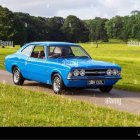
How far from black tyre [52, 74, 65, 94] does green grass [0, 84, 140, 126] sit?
0.57 metres

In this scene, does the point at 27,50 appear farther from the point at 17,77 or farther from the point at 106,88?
the point at 106,88

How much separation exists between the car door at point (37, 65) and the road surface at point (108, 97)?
15.1 inches

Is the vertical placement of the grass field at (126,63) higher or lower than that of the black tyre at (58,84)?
lower

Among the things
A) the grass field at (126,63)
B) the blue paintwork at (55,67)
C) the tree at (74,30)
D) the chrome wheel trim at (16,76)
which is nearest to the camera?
the blue paintwork at (55,67)

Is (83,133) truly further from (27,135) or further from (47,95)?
(47,95)

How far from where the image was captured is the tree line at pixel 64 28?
104m

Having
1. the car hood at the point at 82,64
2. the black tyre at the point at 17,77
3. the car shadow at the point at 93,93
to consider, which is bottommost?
the car shadow at the point at 93,93

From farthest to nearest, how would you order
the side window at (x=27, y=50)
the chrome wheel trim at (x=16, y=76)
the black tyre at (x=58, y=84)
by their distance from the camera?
1. the chrome wheel trim at (x=16, y=76)
2. the side window at (x=27, y=50)
3. the black tyre at (x=58, y=84)

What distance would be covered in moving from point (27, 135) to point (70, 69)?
19.6ft

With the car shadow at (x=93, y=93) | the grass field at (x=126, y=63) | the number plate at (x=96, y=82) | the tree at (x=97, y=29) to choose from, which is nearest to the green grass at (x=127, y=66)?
the grass field at (x=126, y=63)

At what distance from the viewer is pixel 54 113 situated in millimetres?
8969

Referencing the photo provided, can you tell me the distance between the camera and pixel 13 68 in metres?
14.8

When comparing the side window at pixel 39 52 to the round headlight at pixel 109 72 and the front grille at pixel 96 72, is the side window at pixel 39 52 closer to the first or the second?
the front grille at pixel 96 72

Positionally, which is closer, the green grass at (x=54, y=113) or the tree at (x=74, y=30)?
the green grass at (x=54, y=113)
